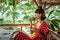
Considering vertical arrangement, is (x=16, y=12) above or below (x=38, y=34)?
above

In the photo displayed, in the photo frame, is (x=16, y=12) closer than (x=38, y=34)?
No

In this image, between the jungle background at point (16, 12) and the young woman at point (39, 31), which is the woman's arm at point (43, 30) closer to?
the young woman at point (39, 31)

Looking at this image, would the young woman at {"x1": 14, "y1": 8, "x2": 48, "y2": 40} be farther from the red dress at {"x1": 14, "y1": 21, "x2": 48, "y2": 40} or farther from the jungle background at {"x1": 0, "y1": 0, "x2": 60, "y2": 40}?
the jungle background at {"x1": 0, "y1": 0, "x2": 60, "y2": 40}

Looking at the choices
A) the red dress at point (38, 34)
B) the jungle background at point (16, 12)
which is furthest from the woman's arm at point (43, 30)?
the jungle background at point (16, 12)

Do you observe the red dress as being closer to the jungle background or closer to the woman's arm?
the woman's arm

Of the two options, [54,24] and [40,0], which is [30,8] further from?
[54,24]

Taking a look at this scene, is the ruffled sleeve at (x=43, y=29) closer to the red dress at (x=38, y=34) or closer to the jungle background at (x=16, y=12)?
the red dress at (x=38, y=34)

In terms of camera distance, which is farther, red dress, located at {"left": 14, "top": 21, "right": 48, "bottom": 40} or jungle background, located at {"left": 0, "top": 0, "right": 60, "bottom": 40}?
jungle background, located at {"left": 0, "top": 0, "right": 60, "bottom": 40}

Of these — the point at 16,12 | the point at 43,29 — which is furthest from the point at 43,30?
the point at 16,12

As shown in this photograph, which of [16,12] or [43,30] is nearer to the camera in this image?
[43,30]

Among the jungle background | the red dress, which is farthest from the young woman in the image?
the jungle background

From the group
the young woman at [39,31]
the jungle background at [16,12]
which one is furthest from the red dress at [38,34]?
the jungle background at [16,12]

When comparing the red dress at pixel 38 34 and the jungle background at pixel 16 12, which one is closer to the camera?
the red dress at pixel 38 34

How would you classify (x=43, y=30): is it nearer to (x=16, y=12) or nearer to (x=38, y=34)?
(x=38, y=34)
